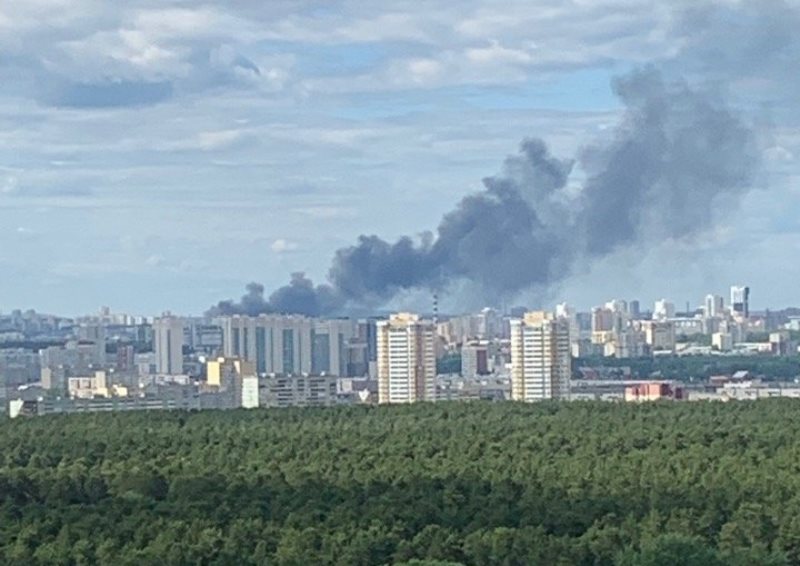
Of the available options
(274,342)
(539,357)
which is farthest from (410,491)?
(274,342)

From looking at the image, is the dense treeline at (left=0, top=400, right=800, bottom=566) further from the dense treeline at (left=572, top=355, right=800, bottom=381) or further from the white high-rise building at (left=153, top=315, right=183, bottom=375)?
the white high-rise building at (left=153, top=315, right=183, bottom=375)

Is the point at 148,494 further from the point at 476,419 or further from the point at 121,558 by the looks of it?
the point at 476,419

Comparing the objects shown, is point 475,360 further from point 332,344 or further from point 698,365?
point 698,365

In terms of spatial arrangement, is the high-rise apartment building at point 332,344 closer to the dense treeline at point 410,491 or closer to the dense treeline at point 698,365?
the dense treeline at point 698,365

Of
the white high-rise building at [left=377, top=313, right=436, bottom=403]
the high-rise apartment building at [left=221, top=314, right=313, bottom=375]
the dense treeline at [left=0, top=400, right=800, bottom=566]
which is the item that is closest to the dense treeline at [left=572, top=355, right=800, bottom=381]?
the white high-rise building at [left=377, top=313, right=436, bottom=403]

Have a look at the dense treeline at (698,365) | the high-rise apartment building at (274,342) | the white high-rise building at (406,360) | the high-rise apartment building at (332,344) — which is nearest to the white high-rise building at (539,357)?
the white high-rise building at (406,360)

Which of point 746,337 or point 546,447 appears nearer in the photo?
point 546,447

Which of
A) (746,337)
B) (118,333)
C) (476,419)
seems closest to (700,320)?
(746,337)
